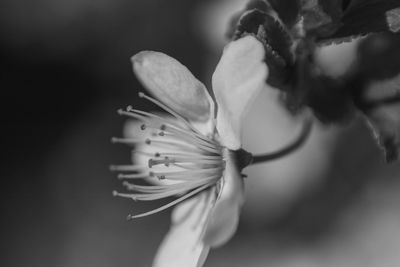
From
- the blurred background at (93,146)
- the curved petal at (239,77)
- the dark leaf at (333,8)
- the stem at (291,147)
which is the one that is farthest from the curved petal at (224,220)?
the blurred background at (93,146)

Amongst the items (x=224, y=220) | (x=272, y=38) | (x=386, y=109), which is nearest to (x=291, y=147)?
(x=386, y=109)

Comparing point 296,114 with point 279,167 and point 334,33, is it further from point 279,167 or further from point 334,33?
point 279,167

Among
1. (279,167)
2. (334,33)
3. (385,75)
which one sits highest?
(334,33)

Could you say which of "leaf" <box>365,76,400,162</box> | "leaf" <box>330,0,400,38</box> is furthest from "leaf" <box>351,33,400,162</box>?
"leaf" <box>330,0,400,38</box>

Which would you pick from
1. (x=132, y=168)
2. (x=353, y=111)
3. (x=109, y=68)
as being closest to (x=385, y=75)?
(x=353, y=111)

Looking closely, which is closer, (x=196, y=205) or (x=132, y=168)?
(x=196, y=205)

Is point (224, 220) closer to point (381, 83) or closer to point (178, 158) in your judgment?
point (178, 158)

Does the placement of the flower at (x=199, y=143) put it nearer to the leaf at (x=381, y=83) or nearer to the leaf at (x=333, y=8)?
the leaf at (x=333, y=8)
